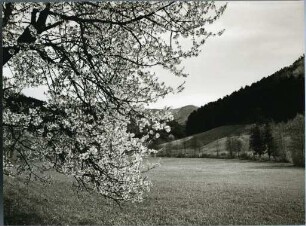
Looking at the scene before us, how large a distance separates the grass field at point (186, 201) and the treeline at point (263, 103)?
582mm

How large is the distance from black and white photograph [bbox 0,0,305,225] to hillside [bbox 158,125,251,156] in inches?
1.9

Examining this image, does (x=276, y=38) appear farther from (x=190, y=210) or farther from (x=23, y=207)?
(x=23, y=207)

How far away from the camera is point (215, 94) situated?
4.99 m

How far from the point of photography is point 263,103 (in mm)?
4953

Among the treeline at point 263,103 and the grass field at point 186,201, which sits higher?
the treeline at point 263,103

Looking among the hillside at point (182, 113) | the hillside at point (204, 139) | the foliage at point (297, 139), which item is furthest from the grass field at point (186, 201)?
the hillside at point (182, 113)

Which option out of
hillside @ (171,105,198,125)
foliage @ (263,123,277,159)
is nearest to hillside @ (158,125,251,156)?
foliage @ (263,123,277,159)

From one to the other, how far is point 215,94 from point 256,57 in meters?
0.66

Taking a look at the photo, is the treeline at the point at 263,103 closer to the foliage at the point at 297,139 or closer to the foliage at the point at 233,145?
the foliage at the point at 297,139

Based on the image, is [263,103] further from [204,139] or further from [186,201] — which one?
[186,201]

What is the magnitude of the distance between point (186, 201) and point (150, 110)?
1.18 m

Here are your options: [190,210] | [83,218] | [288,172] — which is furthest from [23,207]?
[288,172]

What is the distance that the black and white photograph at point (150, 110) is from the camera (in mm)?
4555

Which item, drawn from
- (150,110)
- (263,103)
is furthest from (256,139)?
(150,110)
